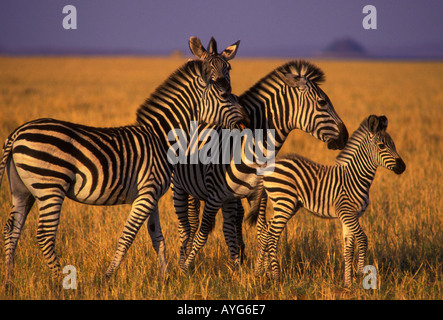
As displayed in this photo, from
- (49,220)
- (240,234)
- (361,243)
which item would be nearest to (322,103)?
(361,243)

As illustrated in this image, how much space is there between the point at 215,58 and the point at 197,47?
0.48m

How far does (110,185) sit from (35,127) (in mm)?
1031

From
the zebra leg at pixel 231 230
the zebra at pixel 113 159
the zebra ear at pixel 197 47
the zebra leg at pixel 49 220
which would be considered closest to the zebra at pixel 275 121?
the zebra leg at pixel 231 230

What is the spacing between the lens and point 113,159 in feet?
18.5

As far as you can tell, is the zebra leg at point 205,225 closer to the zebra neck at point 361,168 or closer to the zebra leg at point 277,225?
the zebra leg at point 277,225

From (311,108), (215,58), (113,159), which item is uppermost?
(215,58)

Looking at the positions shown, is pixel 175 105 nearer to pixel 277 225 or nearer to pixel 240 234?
pixel 277 225

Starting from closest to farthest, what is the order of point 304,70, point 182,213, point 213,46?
point 304,70, point 213,46, point 182,213

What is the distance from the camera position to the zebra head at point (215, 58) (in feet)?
20.9

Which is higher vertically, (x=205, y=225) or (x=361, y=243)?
(x=205, y=225)

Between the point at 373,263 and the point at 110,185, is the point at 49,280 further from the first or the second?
the point at 373,263

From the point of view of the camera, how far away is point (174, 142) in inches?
245
